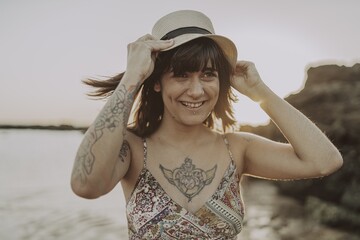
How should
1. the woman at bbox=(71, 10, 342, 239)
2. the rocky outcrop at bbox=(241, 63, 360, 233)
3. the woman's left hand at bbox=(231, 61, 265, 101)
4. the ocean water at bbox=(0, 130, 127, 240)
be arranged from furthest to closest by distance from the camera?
1. the ocean water at bbox=(0, 130, 127, 240)
2. the rocky outcrop at bbox=(241, 63, 360, 233)
3. the woman's left hand at bbox=(231, 61, 265, 101)
4. the woman at bbox=(71, 10, 342, 239)

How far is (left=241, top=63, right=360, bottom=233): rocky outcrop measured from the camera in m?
13.7

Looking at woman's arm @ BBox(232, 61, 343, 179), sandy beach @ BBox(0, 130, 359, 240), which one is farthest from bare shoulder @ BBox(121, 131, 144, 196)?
sandy beach @ BBox(0, 130, 359, 240)

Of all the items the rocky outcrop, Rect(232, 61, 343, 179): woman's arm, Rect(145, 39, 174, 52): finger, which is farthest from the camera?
the rocky outcrop

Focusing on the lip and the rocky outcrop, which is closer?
the lip

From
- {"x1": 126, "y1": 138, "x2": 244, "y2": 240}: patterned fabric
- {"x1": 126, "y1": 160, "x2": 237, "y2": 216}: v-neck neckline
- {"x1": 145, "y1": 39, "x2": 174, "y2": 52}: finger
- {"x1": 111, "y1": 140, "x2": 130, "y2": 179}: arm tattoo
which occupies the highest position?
{"x1": 145, "y1": 39, "x2": 174, "y2": 52}: finger

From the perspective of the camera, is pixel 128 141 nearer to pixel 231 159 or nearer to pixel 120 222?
pixel 231 159

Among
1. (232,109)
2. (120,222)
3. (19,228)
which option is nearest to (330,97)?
(120,222)

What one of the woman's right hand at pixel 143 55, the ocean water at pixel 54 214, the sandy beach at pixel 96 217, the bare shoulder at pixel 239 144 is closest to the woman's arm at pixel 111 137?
the woman's right hand at pixel 143 55

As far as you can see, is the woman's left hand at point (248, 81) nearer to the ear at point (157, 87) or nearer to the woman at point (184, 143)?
the woman at point (184, 143)

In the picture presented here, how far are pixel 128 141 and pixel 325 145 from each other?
1179 millimetres

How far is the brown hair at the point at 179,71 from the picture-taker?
9.14 ft

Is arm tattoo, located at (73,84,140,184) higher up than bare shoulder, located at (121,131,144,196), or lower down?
higher up

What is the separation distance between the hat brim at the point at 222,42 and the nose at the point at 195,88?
220 mm

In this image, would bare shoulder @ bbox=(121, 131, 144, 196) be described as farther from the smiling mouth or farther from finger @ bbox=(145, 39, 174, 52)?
finger @ bbox=(145, 39, 174, 52)
